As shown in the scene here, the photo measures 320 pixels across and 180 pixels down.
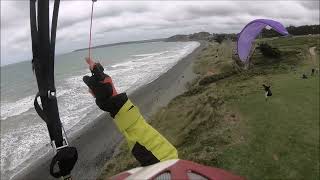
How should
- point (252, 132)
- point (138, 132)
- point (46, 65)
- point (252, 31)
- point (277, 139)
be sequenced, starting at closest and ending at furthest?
1. point (46, 65)
2. point (138, 132)
3. point (252, 31)
4. point (277, 139)
5. point (252, 132)

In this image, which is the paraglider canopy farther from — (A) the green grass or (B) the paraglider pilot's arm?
(B) the paraglider pilot's arm

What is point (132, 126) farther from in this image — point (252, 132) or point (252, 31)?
point (252, 132)

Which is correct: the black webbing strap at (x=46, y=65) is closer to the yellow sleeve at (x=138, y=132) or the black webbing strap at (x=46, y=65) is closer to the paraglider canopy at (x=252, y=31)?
the yellow sleeve at (x=138, y=132)

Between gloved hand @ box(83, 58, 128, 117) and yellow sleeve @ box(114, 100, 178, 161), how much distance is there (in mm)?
68

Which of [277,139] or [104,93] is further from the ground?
[104,93]

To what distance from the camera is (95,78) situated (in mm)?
4453

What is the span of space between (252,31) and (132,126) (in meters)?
16.1

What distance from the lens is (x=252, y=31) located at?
63.4 ft

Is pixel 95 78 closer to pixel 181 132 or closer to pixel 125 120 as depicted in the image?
pixel 125 120

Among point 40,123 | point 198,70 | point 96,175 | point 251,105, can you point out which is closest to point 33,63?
point 96,175

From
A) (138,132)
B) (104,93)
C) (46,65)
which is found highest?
(46,65)

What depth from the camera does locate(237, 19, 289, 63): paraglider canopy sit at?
58.0ft

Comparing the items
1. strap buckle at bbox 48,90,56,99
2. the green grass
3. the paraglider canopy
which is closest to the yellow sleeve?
strap buckle at bbox 48,90,56,99

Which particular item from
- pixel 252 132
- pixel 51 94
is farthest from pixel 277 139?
pixel 51 94
